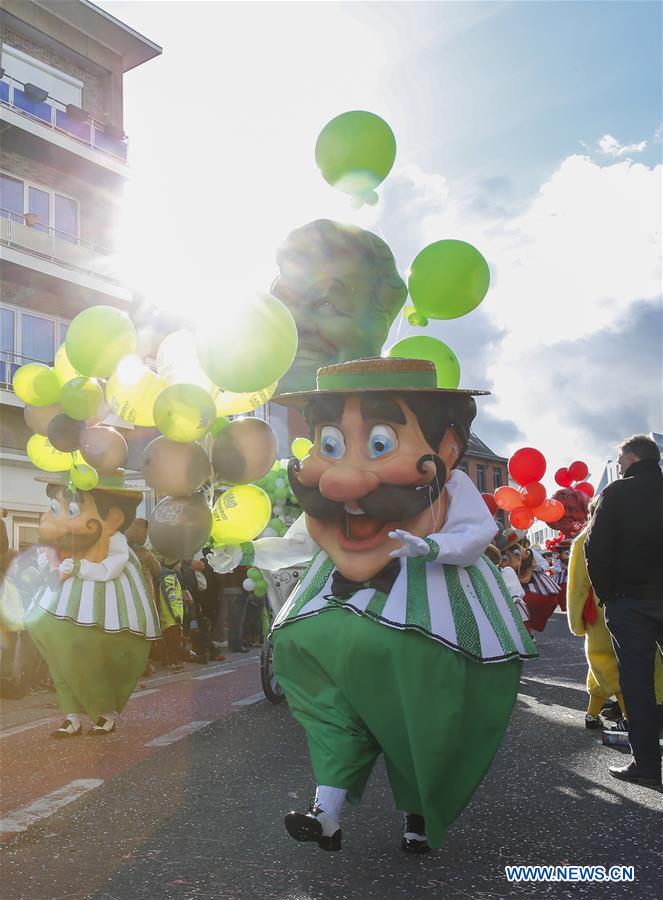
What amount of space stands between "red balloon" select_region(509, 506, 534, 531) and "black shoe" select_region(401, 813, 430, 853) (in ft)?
19.1

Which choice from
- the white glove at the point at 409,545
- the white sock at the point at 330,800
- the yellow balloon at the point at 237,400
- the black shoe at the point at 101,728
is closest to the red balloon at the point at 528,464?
the black shoe at the point at 101,728

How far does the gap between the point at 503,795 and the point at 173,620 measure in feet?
21.4

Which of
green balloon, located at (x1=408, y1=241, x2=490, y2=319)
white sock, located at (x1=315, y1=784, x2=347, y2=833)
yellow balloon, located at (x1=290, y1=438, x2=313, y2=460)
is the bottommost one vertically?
white sock, located at (x1=315, y1=784, x2=347, y2=833)

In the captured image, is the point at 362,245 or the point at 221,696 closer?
the point at 362,245

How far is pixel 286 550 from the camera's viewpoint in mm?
5578

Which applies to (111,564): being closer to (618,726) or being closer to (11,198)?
(618,726)

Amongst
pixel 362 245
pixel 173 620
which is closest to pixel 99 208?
pixel 173 620

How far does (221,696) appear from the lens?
8.91 meters

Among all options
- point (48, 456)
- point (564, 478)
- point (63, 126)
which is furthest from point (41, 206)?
point (48, 456)

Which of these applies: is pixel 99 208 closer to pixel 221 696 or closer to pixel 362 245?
pixel 221 696

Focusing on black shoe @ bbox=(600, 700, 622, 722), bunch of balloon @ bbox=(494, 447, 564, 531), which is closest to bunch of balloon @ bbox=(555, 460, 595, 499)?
bunch of balloon @ bbox=(494, 447, 564, 531)

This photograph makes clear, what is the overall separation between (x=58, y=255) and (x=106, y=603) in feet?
51.2

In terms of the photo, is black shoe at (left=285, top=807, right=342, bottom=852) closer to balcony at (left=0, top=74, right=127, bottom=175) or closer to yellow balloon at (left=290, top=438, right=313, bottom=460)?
yellow balloon at (left=290, top=438, right=313, bottom=460)

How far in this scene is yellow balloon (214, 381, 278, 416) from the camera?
4578mm
